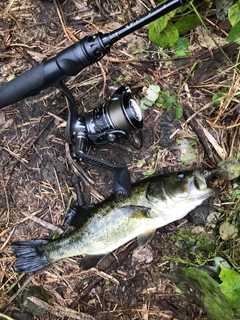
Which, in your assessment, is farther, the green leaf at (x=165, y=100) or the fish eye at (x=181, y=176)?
the green leaf at (x=165, y=100)

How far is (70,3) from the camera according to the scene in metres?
3.52

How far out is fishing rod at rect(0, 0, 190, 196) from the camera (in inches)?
99.7

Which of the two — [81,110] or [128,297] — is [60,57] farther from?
[128,297]

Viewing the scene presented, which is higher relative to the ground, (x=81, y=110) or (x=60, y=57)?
(x=60, y=57)

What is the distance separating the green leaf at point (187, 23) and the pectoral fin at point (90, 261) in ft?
6.20

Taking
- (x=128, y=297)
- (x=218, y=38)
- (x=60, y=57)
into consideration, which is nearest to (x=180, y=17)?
(x=218, y=38)

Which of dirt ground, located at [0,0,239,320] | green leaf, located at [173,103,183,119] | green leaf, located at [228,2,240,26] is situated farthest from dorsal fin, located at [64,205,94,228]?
green leaf, located at [228,2,240,26]

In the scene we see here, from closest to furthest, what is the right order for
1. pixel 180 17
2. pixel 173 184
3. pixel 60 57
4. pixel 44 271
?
1. pixel 60 57
2. pixel 173 184
3. pixel 180 17
4. pixel 44 271

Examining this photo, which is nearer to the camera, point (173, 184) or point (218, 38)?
point (173, 184)

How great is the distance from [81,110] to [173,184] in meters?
1.03

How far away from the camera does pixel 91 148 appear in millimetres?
3402

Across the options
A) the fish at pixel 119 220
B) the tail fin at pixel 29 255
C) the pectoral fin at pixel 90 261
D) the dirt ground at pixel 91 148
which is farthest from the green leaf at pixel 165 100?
the tail fin at pixel 29 255

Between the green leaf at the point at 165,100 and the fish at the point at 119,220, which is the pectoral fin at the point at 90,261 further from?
the green leaf at the point at 165,100

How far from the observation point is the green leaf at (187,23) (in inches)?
126
